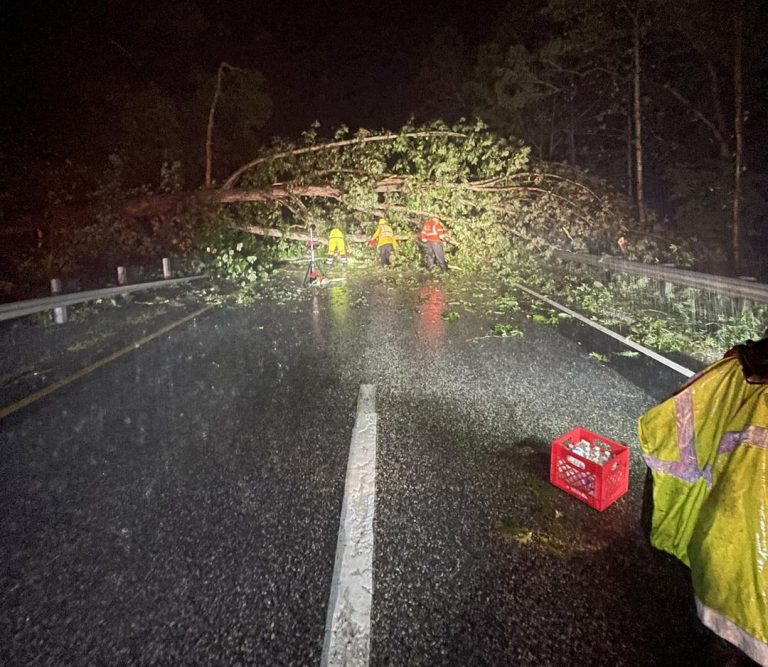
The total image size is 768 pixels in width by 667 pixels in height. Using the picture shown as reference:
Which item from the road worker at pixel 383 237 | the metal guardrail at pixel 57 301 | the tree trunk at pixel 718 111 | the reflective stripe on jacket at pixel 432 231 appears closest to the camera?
the metal guardrail at pixel 57 301

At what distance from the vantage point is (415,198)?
36.9 feet

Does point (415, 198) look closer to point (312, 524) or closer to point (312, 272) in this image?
point (312, 272)

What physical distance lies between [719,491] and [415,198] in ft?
32.7

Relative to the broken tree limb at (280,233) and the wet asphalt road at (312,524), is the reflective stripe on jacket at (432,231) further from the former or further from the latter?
the wet asphalt road at (312,524)

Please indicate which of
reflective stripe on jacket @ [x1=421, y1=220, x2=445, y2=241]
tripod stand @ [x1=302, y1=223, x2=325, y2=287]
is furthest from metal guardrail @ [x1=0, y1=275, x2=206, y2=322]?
reflective stripe on jacket @ [x1=421, y1=220, x2=445, y2=241]

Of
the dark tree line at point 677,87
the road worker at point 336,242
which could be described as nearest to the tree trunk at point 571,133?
the dark tree line at point 677,87

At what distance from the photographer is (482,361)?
19.7 feet

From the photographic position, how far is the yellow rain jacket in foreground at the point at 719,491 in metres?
1.83

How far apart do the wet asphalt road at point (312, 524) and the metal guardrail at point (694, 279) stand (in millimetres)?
3430

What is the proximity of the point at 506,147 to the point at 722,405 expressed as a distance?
9.51 m

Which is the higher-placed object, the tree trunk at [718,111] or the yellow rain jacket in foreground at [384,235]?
the tree trunk at [718,111]

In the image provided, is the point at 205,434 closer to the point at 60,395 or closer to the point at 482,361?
the point at 60,395

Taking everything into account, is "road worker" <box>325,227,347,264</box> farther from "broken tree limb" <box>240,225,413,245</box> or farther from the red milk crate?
the red milk crate

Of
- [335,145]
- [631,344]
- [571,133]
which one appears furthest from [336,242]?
[571,133]
